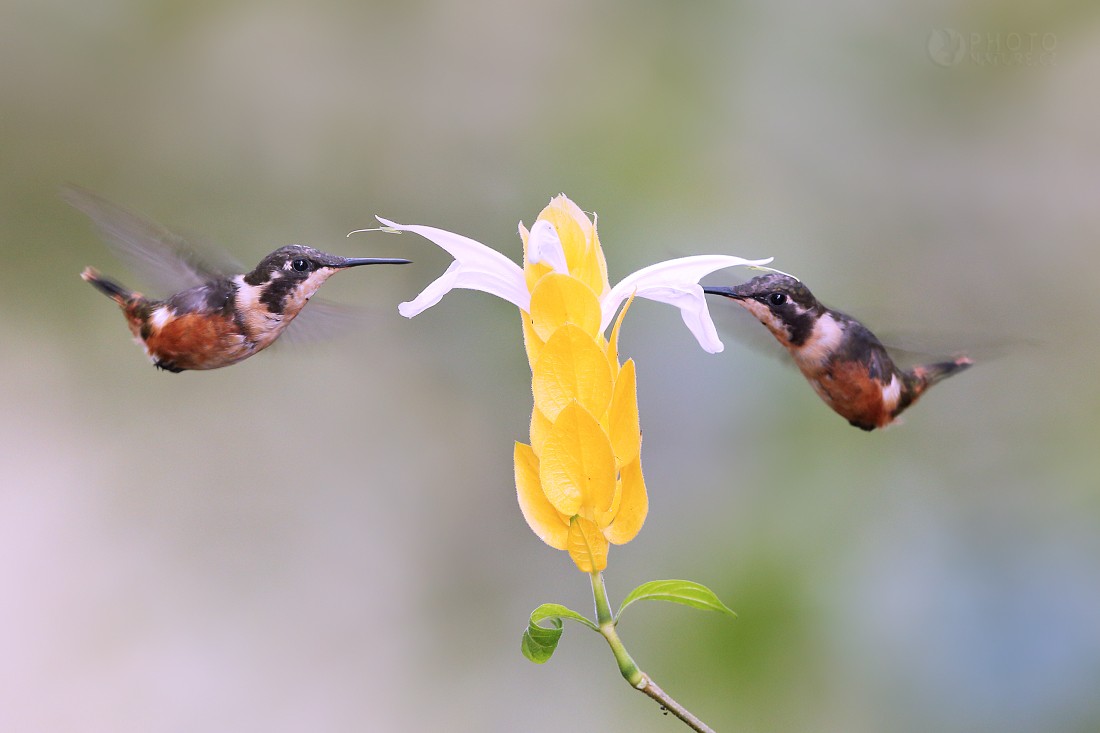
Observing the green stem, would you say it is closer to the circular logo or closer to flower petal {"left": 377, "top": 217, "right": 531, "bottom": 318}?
flower petal {"left": 377, "top": 217, "right": 531, "bottom": 318}

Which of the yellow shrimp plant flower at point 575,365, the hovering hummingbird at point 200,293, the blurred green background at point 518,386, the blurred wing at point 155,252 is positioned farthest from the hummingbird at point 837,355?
the blurred green background at point 518,386

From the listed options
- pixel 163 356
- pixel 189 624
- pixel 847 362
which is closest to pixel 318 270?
pixel 163 356

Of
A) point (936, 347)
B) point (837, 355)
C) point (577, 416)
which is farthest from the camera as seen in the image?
point (936, 347)

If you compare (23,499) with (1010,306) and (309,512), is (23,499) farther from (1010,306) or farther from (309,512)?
(1010,306)

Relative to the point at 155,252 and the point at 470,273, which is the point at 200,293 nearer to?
the point at 155,252

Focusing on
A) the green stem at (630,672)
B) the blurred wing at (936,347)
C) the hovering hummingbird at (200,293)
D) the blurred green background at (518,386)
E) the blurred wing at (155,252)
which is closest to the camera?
the green stem at (630,672)

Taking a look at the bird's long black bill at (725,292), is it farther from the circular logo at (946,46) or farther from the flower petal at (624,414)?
the circular logo at (946,46)

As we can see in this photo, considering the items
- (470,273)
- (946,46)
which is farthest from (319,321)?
(946,46)

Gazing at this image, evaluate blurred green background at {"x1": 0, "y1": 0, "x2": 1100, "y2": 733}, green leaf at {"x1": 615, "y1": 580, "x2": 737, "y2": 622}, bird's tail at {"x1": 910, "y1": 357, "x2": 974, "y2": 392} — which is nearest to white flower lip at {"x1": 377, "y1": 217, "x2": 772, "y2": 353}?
green leaf at {"x1": 615, "y1": 580, "x2": 737, "y2": 622}
